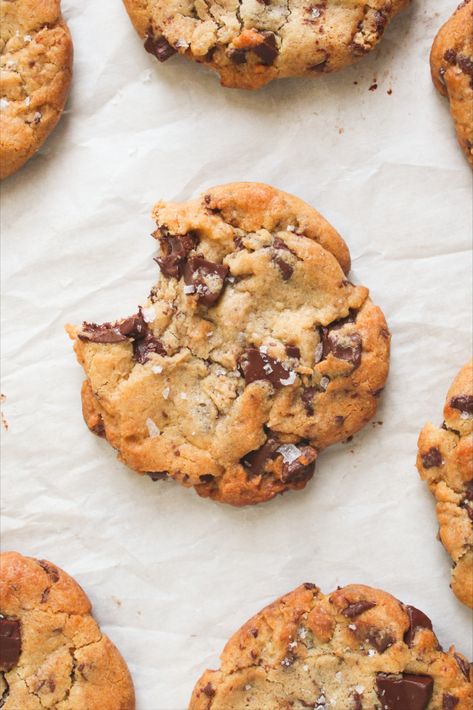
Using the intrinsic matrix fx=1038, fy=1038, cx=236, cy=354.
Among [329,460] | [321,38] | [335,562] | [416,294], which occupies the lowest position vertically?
[335,562]

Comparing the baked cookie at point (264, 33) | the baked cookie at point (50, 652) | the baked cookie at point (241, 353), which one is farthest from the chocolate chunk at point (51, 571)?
the baked cookie at point (264, 33)

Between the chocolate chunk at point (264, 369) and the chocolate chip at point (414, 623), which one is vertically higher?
the chocolate chunk at point (264, 369)

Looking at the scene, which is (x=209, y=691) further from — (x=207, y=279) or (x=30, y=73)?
(x=30, y=73)

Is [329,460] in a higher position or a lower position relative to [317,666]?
higher

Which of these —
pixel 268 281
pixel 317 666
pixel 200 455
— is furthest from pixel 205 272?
pixel 317 666

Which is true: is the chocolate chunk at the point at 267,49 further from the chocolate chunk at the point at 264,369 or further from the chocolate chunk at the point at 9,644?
the chocolate chunk at the point at 9,644

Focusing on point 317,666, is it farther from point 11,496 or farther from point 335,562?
point 11,496

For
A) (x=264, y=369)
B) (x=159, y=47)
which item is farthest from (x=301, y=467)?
(x=159, y=47)

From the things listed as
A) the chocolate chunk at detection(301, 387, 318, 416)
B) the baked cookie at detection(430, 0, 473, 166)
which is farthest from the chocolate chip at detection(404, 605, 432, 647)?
the baked cookie at detection(430, 0, 473, 166)
